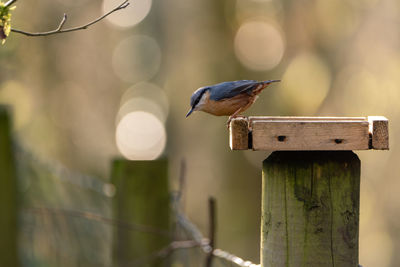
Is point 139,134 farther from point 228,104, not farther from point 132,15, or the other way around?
point 228,104

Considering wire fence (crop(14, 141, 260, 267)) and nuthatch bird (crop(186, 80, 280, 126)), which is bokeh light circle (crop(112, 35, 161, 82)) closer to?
wire fence (crop(14, 141, 260, 267))

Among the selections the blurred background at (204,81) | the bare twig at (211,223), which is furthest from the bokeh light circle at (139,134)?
the bare twig at (211,223)

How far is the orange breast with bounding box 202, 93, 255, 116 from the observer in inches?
110

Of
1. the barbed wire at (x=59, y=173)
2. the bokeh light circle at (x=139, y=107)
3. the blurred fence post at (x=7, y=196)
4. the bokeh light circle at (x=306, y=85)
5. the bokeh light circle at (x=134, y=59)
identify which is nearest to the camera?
the blurred fence post at (x=7, y=196)

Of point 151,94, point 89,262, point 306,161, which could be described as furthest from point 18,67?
point 306,161

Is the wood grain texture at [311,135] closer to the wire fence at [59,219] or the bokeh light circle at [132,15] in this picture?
the wire fence at [59,219]

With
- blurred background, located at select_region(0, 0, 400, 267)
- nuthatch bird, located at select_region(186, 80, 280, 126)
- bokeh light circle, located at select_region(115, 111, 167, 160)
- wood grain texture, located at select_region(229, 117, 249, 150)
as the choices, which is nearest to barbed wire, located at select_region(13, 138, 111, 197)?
nuthatch bird, located at select_region(186, 80, 280, 126)

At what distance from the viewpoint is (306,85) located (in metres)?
10.3

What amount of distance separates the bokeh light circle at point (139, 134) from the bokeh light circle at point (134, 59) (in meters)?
1.38

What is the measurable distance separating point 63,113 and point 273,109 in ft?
23.1

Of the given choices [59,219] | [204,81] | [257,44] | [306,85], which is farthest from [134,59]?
[59,219]

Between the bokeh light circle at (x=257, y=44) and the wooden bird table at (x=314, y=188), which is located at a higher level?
the bokeh light circle at (x=257, y=44)

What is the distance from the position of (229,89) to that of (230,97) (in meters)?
0.04

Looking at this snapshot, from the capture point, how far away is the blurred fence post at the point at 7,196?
12.4 ft
